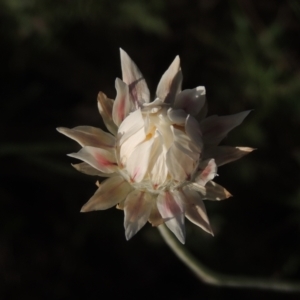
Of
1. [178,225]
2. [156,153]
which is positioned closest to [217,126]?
[156,153]

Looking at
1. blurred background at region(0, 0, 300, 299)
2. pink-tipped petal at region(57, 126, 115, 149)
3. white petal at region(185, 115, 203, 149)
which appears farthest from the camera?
blurred background at region(0, 0, 300, 299)

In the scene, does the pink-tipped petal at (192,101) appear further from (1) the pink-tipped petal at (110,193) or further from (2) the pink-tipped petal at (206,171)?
(1) the pink-tipped petal at (110,193)

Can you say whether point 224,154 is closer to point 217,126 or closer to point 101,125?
point 217,126

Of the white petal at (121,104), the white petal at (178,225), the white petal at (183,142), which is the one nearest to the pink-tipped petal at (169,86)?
the white petal at (121,104)

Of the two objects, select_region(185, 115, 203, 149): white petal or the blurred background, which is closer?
select_region(185, 115, 203, 149): white petal

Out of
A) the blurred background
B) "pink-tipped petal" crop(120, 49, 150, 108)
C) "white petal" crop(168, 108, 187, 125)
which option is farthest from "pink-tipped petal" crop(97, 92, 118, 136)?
the blurred background

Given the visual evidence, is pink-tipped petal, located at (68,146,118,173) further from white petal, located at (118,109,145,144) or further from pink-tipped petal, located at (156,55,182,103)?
pink-tipped petal, located at (156,55,182,103)
